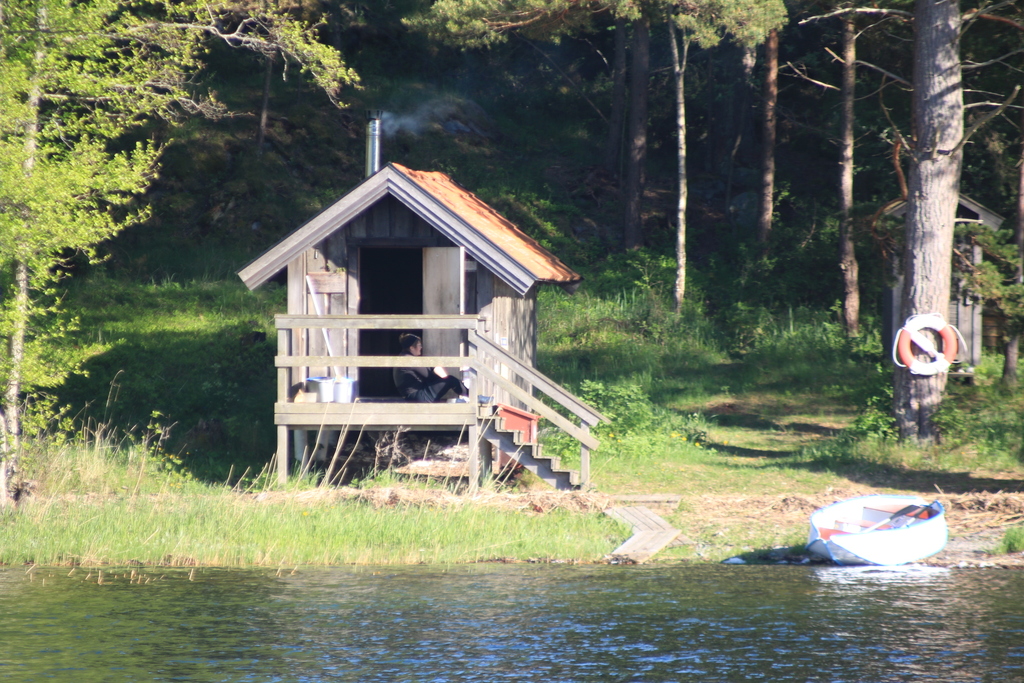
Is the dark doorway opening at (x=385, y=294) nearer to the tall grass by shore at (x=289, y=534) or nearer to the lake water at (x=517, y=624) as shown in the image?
the tall grass by shore at (x=289, y=534)

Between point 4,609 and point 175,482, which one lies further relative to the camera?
point 175,482

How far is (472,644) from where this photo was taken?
29.3 feet

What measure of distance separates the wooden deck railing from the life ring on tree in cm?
547

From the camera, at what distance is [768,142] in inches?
1099

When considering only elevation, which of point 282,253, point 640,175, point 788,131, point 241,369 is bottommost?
point 241,369

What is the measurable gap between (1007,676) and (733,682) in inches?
82.9


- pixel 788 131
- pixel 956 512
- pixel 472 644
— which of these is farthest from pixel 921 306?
pixel 788 131

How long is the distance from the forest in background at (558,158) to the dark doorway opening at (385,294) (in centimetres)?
370

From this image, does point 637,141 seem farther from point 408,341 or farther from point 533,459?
point 533,459

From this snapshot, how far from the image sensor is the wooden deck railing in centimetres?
1383

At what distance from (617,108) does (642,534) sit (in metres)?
24.0

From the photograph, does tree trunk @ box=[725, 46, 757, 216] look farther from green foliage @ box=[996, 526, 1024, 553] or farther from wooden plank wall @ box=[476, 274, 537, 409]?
green foliage @ box=[996, 526, 1024, 553]

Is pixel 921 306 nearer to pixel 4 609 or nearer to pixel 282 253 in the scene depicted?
pixel 282 253

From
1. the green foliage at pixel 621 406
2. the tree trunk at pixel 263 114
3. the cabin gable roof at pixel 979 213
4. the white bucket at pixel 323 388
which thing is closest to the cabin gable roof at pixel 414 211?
the white bucket at pixel 323 388
